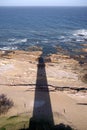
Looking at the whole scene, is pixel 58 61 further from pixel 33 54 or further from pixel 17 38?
pixel 17 38

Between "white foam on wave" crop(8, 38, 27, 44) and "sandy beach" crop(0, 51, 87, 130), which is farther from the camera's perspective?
"white foam on wave" crop(8, 38, 27, 44)

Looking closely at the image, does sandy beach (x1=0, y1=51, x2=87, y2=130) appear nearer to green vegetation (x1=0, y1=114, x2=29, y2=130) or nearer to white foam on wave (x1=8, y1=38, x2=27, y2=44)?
green vegetation (x1=0, y1=114, x2=29, y2=130)

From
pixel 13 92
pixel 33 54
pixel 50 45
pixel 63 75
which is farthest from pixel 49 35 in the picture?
pixel 13 92

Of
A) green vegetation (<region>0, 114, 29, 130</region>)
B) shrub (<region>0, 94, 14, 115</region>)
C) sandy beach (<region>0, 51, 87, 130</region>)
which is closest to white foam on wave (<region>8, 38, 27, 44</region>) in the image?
sandy beach (<region>0, 51, 87, 130</region>)

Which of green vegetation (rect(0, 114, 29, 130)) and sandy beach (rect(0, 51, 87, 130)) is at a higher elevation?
sandy beach (rect(0, 51, 87, 130))

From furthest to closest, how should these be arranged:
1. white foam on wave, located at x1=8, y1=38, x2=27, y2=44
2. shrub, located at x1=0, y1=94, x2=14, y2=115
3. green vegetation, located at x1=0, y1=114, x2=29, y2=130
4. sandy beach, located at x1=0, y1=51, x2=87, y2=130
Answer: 1. white foam on wave, located at x1=8, y1=38, x2=27, y2=44
2. sandy beach, located at x1=0, y1=51, x2=87, y2=130
3. shrub, located at x1=0, y1=94, x2=14, y2=115
4. green vegetation, located at x1=0, y1=114, x2=29, y2=130

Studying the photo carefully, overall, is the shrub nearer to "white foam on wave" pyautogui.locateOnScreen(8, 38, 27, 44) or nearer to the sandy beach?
A: the sandy beach

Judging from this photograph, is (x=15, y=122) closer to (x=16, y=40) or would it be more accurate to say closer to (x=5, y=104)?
(x=5, y=104)

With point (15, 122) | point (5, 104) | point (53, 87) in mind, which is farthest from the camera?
point (53, 87)

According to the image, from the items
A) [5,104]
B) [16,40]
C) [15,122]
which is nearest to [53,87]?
[5,104]

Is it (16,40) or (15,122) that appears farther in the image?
(16,40)

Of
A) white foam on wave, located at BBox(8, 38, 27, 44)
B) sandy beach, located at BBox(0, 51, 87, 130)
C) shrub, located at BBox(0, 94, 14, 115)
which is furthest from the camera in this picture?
white foam on wave, located at BBox(8, 38, 27, 44)

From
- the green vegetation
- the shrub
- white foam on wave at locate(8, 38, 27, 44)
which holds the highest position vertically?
white foam on wave at locate(8, 38, 27, 44)

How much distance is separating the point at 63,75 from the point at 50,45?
917 inches
